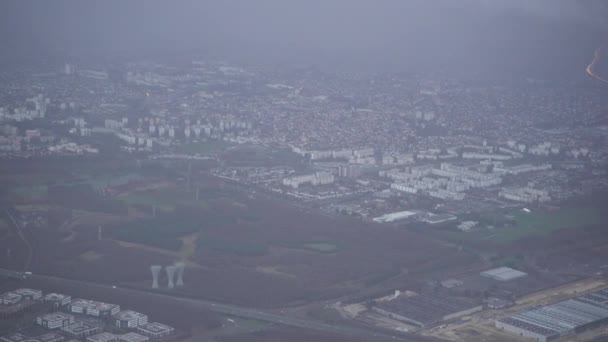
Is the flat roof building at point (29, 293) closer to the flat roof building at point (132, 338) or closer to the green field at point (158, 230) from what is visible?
the flat roof building at point (132, 338)

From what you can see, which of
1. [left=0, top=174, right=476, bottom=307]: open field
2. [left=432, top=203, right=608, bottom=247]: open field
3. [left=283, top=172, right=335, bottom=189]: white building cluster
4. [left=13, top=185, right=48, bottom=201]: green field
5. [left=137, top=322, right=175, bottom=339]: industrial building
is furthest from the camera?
[left=283, top=172, right=335, bottom=189]: white building cluster

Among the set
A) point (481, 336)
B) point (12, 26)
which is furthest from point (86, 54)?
point (481, 336)

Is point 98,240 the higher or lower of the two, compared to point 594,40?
lower

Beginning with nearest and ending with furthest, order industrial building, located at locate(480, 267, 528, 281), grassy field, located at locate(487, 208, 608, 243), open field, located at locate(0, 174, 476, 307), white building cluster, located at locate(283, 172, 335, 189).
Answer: open field, located at locate(0, 174, 476, 307), industrial building, located at locate(480, 267, 528, 281), grassy field, located at locate(487, 208, 608, 243), white building cluster, located at locate(283, 172, 335, 189)

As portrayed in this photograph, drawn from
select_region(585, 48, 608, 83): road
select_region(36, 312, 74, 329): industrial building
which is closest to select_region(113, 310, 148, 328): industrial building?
select_region(36, 312, 74, 329): industrial building

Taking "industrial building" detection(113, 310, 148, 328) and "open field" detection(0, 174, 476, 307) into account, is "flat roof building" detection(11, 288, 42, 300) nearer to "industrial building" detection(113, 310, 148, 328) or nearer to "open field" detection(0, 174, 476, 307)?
"open field" detection(0, 174, 476, 307)

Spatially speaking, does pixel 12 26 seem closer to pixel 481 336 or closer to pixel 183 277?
pixel 183 277

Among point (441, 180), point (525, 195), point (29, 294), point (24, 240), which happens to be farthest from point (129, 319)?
point (441, 180)
